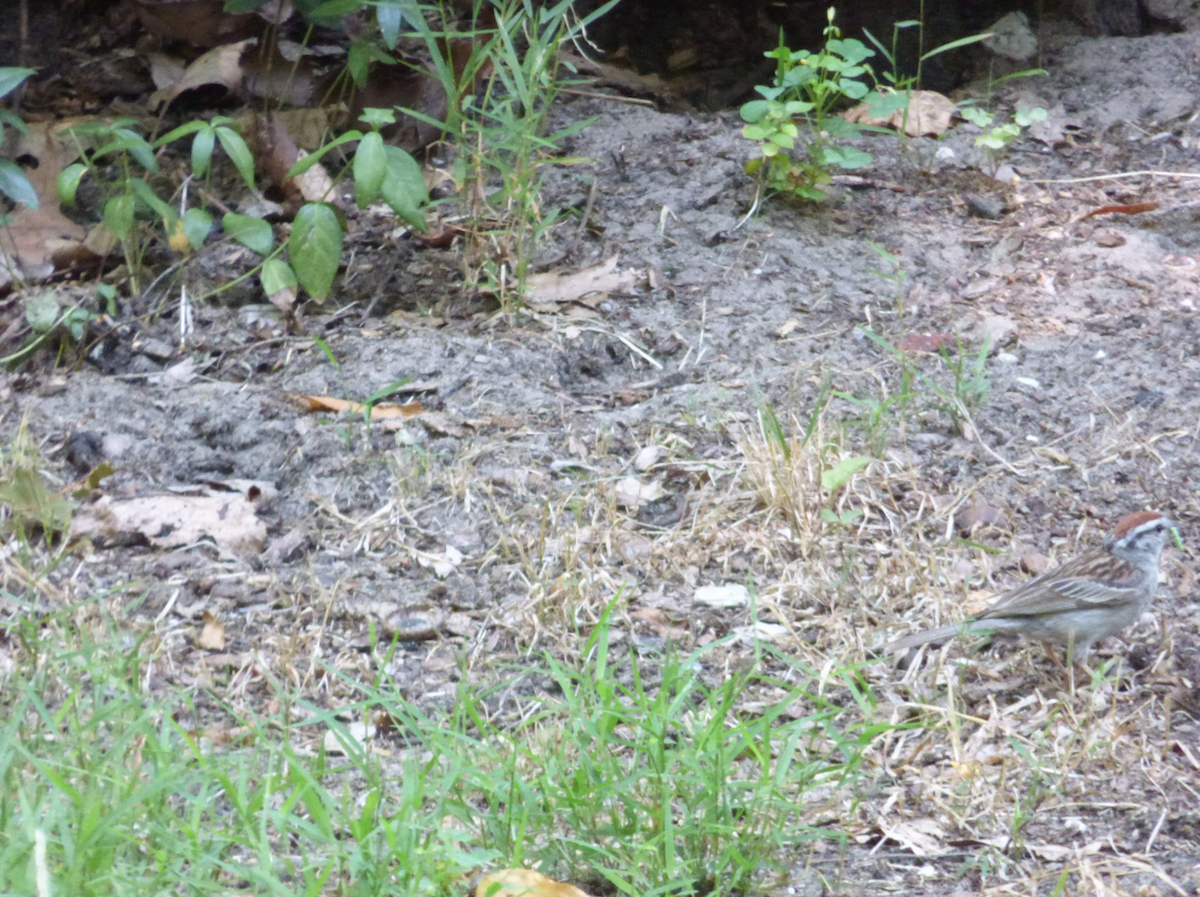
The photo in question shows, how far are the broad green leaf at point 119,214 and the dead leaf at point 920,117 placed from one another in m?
3.30

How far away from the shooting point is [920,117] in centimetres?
596

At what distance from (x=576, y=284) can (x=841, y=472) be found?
5.49 ft

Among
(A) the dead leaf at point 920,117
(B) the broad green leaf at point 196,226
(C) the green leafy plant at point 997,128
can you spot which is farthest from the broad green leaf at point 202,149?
(C) the green leafy plant at point 997,128

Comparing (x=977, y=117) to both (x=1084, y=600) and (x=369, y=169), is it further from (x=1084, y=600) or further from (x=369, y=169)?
(x=1084, y=600)

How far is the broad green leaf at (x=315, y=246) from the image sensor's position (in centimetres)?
451

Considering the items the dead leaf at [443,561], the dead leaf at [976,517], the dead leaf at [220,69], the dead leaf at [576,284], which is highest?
the dead leaf at [220,69]

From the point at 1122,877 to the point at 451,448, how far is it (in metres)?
2.33

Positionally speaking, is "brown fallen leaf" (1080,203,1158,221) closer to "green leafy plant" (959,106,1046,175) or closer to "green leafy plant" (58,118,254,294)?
"green leafy plant" (959,106,1046,175)

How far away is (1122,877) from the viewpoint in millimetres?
2508

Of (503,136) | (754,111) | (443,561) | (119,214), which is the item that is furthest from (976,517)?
(119,214)

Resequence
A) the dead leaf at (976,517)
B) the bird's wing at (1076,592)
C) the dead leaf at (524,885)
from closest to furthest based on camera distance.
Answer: the dead leaf at (524,885)
the bird's wing at (1076,592)
the dead leaf at (976,517)

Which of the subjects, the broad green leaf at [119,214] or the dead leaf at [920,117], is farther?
the dead leaf at [920,117]

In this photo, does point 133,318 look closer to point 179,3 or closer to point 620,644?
point 179,3

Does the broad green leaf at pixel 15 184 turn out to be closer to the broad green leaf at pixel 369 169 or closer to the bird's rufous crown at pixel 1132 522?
the broad green leaf at pixel 369 169
